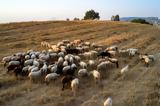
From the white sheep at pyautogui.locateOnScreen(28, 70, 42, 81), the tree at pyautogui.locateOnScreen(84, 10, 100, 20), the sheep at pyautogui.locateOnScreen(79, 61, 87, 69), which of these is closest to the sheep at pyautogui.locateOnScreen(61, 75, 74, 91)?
the white sheep at pyautogui.locateOnScreen(28, 70, 42, 81)

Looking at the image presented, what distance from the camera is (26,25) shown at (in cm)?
3784

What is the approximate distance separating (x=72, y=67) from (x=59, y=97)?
2.84 metres

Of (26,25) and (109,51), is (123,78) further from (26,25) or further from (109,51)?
(26,25)

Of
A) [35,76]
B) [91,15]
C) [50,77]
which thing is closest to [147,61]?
[50,77]

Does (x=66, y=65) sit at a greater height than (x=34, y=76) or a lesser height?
greater

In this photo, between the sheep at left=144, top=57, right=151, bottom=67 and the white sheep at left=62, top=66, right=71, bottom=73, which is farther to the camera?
the sheep at left=144, top=57, right=151, bottom=67

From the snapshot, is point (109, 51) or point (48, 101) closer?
point (48, 101)

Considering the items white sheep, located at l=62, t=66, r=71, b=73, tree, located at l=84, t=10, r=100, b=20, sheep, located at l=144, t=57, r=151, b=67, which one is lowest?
tree, located at l=84, t=10, r=100, b=20

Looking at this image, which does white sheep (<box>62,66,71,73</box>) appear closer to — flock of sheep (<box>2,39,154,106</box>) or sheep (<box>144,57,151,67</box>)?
flock of sheep (<box>2,39,154,106</box>)

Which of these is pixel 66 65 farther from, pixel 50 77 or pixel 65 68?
pixel 50 77

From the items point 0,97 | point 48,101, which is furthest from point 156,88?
point 0,97

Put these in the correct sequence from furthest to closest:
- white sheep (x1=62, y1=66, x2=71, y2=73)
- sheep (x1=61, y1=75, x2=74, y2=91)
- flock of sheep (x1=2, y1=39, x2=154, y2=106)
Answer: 1. white sheep (x1=62, y1=66, x2=71, y2=73)
2. flock of sheep (x1=2, y1=39, x2=154, y2=106)
3. sheep (x1=61, y1=75, x2=74, y2=91)

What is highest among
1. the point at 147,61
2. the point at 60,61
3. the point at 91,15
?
the point at 60,61

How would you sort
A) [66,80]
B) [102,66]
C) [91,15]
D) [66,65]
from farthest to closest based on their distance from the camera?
1. [91,15]
2. [102,66]
3. [66,65]
4. [66,80]
